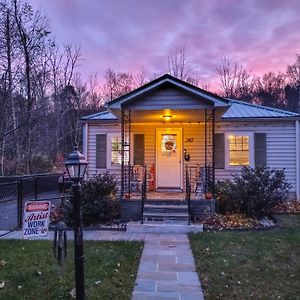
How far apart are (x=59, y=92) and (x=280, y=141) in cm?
2277

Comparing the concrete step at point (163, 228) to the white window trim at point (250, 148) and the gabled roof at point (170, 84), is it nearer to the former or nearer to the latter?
the gabled roof at point (170, 84)

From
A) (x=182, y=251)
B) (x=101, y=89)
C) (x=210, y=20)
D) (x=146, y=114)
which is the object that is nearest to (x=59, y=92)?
(x=101, y=89)

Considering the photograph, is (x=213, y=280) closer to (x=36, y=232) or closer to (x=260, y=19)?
(x=36, y=232)

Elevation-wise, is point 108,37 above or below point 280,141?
above

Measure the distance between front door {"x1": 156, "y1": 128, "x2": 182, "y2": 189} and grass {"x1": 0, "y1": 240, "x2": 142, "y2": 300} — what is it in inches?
242

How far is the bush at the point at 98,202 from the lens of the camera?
9.48 m

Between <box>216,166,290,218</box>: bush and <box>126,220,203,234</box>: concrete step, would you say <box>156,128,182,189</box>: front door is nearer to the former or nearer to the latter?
<box>216,166,290,218</box>: bush

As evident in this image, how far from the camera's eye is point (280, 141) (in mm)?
13797

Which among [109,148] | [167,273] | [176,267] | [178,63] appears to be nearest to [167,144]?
[109,148]

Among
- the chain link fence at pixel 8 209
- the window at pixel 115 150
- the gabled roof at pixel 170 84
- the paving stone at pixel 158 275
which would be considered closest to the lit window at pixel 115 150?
the window at pixel 115 150

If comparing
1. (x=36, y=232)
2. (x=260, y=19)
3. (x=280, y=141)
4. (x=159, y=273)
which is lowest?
(x=159, y=273)

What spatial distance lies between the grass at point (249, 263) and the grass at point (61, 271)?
1179 mm

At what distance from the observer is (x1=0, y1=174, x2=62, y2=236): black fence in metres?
9.28

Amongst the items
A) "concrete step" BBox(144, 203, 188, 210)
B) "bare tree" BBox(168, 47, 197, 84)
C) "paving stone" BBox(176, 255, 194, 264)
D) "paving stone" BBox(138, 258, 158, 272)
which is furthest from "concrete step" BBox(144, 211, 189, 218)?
"bare tree" BBox(168, 47, 197, 84)
